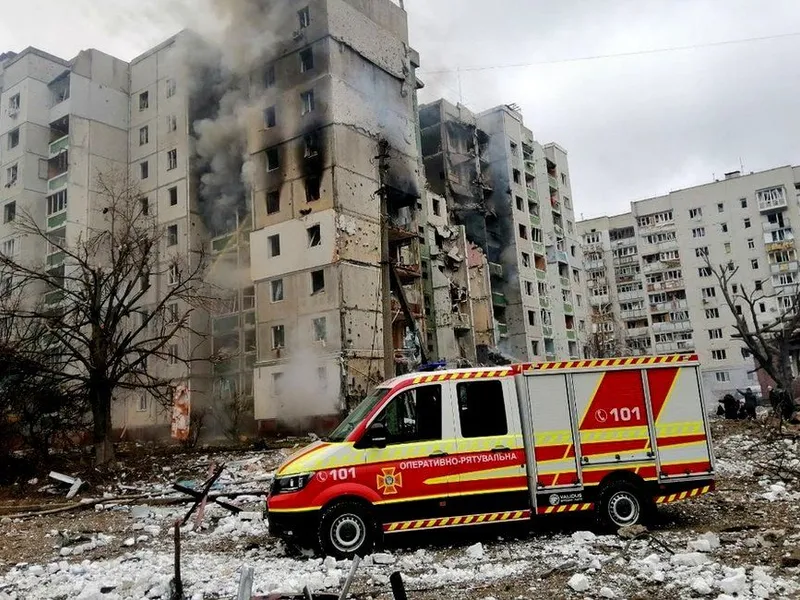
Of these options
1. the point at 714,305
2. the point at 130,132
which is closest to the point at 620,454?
the point at 130,132

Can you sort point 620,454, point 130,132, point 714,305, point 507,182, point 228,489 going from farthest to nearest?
point 714,305 < point 507,182 < point 130,132 < point 228,489 < point 620,454

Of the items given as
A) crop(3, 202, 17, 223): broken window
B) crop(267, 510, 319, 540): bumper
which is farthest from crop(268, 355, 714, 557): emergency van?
crop(3, 202, 17, 223): broken window

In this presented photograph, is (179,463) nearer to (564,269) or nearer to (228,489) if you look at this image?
(228,489)

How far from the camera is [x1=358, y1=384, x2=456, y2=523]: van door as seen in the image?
7445 mm

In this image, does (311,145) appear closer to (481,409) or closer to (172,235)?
(172,235)

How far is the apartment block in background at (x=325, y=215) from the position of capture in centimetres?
3059

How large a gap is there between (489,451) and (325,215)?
25245mm

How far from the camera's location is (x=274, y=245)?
3400 centimetres

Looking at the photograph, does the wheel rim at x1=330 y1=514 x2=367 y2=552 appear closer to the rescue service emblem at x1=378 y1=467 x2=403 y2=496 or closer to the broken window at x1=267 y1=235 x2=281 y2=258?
the rescue service emblem at x1=378 y1=467 x2=403 y2=496

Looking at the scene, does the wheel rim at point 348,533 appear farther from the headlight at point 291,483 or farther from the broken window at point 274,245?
the broken window at point 274,245

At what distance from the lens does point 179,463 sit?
1912cm

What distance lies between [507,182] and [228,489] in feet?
133

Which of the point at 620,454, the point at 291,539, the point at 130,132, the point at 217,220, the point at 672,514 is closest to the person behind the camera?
the point at 291,539

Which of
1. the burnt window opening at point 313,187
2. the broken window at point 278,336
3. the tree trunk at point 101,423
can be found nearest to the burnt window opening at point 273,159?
the burnt window opening at point 313,187
